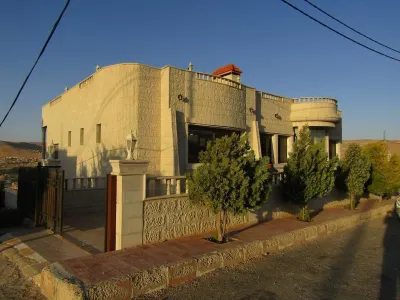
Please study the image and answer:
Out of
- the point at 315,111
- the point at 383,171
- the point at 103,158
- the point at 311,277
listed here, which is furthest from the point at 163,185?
the point at 315,111

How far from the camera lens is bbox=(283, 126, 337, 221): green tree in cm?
1056

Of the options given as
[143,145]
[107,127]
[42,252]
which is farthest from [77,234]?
[107,127]

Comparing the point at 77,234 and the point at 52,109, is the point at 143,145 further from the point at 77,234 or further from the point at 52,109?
the point at 52,109

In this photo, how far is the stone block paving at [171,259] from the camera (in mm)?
4973

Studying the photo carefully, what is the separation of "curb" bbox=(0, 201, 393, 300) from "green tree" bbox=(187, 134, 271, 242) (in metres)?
0.95

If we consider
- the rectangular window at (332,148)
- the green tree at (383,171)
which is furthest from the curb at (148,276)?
the rectangular window at (332,148)

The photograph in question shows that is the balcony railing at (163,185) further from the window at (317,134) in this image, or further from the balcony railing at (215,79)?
the window at (317,134)

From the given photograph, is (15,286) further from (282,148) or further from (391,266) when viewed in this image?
(282,148)

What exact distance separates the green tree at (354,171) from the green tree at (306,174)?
396 cm

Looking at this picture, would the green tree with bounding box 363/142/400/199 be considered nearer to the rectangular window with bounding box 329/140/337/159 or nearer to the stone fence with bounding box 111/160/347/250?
the rectangular window with bounding box 329/140/337/159

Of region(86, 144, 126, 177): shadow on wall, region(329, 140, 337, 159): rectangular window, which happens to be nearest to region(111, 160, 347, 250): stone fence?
region(86, 144, 126, 177): shadow on wall

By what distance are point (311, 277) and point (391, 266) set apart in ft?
7.74

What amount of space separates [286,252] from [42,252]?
5.98m

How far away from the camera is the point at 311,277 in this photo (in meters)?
5.92
